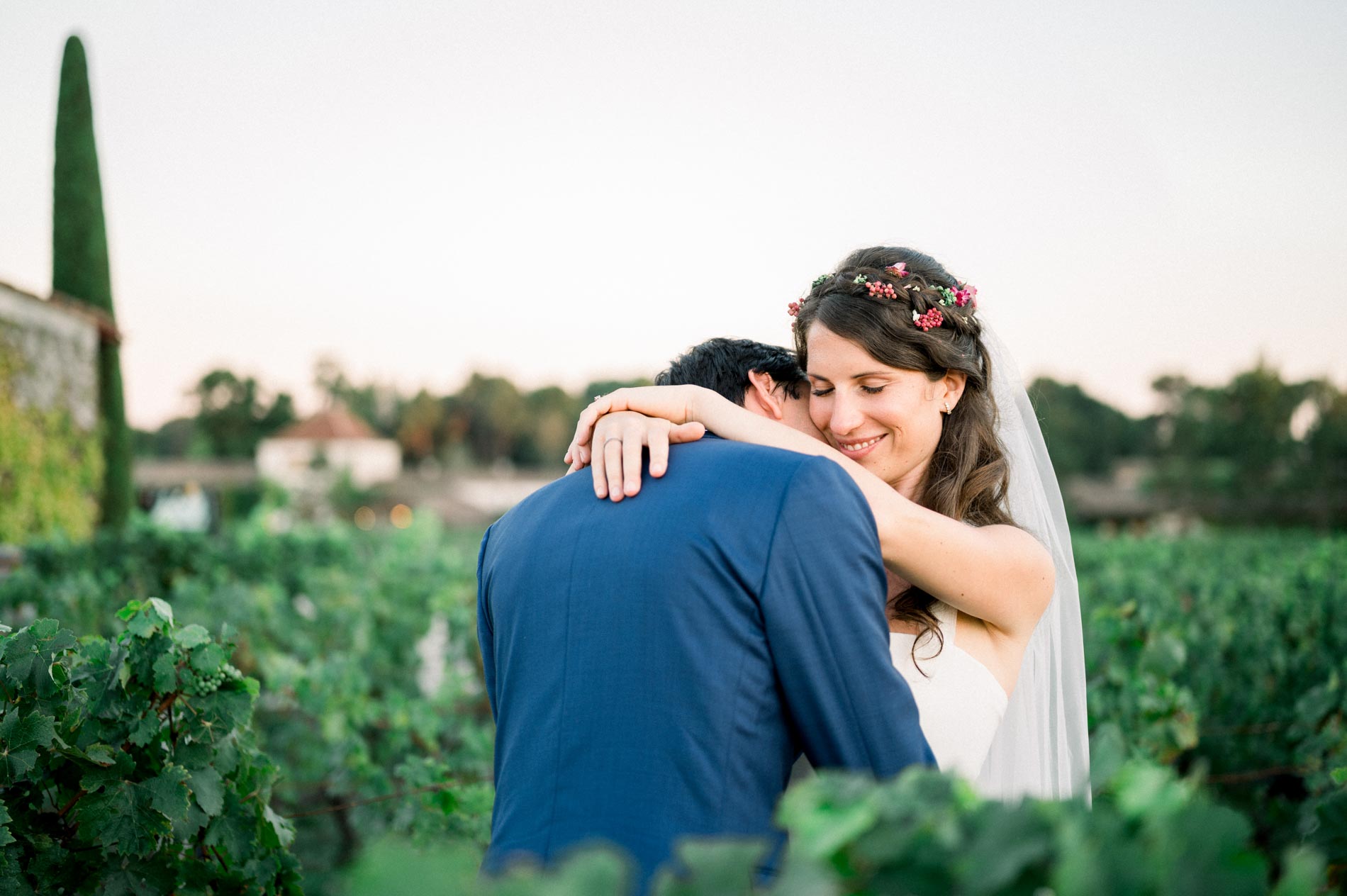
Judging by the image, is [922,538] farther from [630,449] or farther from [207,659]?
[207,659]

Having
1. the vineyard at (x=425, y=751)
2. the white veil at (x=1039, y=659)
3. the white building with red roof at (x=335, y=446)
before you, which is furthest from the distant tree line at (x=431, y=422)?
the white veil at (x=1039, y=659)

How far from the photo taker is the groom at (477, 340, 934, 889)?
161 cm

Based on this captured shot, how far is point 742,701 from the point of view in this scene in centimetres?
166

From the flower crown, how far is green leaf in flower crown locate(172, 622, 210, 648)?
193 cm

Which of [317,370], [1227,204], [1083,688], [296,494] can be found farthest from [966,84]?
[317,370]

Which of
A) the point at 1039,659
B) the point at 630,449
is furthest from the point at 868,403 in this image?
the point at 630,449

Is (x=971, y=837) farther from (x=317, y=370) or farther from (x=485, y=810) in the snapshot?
(x=317, y=370)

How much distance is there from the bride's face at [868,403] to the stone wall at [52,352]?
14735 millimetres

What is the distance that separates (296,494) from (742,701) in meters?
50.6

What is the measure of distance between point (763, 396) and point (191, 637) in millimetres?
1597

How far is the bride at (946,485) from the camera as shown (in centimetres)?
228

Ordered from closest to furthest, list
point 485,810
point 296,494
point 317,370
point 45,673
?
point 45,673, point 485,810, point 296,494, point 317,370

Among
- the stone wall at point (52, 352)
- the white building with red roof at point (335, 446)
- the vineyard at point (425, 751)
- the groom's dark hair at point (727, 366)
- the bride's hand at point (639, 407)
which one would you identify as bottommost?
the white building with red roof at point (335, 446)

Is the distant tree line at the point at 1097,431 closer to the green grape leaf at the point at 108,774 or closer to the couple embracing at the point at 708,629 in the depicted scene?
the couple embracing at the point at 708,629
